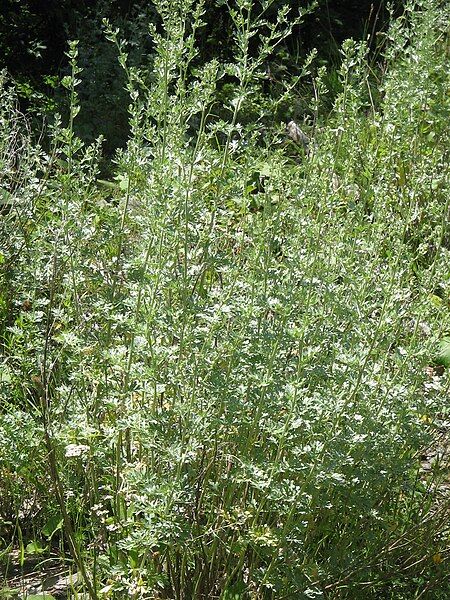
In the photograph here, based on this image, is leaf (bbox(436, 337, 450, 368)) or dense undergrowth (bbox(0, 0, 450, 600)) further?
leaf (bbox(436, 337, 450, 368))

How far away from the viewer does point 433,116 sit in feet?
17.4

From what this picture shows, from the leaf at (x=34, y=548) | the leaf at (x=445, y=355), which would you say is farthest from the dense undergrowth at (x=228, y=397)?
the leaf at (x=445, y=355)

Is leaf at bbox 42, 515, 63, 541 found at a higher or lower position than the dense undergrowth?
lower

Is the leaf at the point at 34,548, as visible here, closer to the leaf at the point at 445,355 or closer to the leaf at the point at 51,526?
the leaf at the point at 51,526

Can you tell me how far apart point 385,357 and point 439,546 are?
0.70m

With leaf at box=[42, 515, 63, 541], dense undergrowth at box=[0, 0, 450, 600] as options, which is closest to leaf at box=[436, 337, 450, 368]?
dense undergrowth at box=[0, 0, 450, 600]

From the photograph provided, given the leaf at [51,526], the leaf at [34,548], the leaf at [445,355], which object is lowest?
the leaf at [34,548]

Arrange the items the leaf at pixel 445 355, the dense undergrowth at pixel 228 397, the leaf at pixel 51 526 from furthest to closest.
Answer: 1. the leaf at pixel 445 355
2. the leaf at pixel 51 526
3. the dense undergrowth at pixel 228 397

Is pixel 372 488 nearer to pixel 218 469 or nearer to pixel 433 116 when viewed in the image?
pixel 218 469

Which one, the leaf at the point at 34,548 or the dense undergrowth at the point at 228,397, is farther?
the leaf at the point at 34,548

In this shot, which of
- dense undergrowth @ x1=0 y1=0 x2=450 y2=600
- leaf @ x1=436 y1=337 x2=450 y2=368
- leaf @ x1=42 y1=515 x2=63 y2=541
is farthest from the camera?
leaf @ x1=436 y1=337 x2=450 y2=368

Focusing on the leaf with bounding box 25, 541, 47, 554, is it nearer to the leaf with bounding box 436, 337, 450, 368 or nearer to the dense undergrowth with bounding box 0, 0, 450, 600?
the dense undergrowth with bounding box 0, 0, 450, 600

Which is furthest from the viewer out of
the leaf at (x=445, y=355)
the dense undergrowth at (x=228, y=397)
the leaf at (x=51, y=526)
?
the leaf at (x=445, y=355)

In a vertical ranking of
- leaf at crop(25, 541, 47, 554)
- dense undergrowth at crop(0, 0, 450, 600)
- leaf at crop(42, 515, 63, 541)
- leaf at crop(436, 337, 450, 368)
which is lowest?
leaf at crop(25, 541, 47, 554)
